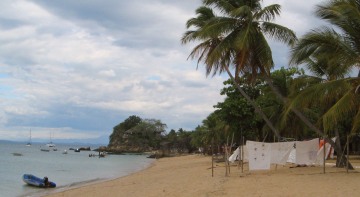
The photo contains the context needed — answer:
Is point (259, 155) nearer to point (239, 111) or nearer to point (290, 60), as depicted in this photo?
point (290, 60)

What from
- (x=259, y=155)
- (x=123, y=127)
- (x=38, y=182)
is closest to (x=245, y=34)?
(x=259, y=155)

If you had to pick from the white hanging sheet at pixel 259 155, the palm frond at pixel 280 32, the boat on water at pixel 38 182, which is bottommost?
the boat on water at pixel 38 182

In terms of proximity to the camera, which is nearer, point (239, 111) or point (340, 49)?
point (340, 49)

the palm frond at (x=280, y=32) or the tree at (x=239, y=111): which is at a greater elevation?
the palm frond at (x=280, y=32)

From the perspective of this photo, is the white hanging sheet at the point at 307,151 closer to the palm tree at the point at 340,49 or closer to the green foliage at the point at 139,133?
the palm tree at the point at 340,49

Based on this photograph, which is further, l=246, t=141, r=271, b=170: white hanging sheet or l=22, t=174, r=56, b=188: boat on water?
l=22, t=174, r=56, b=188: boat on water

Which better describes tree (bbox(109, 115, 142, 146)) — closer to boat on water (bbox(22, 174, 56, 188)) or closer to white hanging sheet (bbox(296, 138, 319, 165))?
boat on water (bbox(22, 174, 56, 188))

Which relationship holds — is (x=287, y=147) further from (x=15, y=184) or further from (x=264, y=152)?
(x=15, y=184)

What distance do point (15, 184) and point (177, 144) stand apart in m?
79.0

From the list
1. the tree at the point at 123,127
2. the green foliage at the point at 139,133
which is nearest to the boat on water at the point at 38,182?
the green foliage at the point at 139,133

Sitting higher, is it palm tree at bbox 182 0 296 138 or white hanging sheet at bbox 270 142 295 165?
palm tree at bbox 182 0 296 138

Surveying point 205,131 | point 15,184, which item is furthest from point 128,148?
point 15,184

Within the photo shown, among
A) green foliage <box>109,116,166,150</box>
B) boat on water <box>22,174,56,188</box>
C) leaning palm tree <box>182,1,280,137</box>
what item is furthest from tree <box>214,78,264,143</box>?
green foliage <box>109,116,166,150</box>

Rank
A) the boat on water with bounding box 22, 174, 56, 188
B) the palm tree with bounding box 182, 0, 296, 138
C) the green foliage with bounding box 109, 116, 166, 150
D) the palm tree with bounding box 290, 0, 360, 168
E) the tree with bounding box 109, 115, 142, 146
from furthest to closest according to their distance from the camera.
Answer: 1. the tree with bounding box 109, 115, 142, 146
2. the green foliage with bounding box 109, 116, 166, 150
3. the boat on water with bounding box 22, 174, 56, 188
4. the palm tree with bounding box 182, 0, 296, 138
5. the palm tree with bounding box 290, 0, 360, 168
